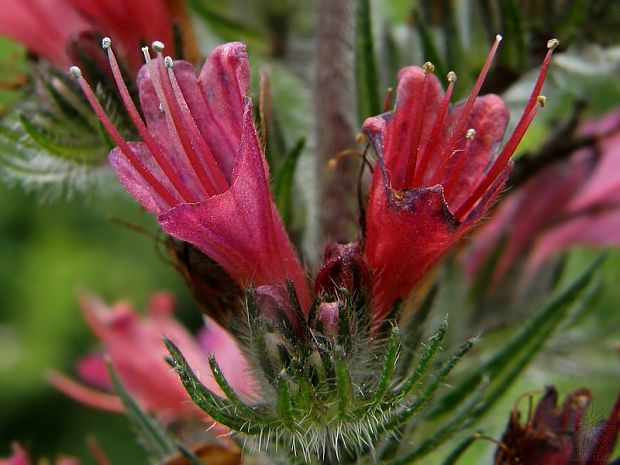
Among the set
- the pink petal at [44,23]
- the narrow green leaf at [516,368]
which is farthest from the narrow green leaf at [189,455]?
the pink petal at [44,23]

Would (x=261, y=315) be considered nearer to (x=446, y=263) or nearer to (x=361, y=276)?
(x=361, y=276)

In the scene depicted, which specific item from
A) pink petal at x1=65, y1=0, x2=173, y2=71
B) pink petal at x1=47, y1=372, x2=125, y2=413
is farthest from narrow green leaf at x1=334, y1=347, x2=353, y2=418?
pink petal at x1=47, y1=372, x2=125, y2=413

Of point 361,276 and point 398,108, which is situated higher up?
point 398,108

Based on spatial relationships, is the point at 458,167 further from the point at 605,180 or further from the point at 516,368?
the point at 605,180

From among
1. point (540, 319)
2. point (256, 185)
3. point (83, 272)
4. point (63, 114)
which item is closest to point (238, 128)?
point (256, 185)

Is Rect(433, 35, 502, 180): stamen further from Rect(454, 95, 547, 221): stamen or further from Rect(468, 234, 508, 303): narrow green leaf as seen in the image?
Rect(468, 234, 508, 303): narrow green leaf

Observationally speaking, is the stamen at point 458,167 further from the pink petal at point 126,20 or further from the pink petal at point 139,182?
the pink petal at point 126,20
